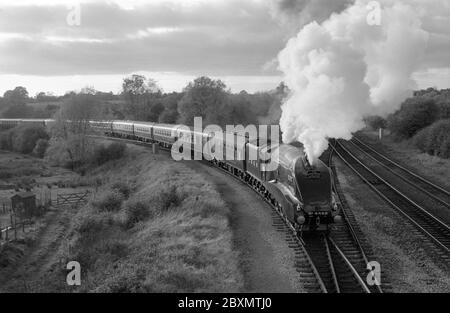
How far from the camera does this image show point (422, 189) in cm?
3044

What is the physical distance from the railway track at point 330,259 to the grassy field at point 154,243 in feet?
7.97

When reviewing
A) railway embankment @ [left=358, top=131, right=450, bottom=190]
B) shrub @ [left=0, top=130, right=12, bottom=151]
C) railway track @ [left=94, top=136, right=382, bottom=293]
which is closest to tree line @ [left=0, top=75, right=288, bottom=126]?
shrub @ [left=0, top=130, right=12, bottom=151]

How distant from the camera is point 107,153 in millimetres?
56375

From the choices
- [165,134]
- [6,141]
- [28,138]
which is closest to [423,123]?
[165,134]

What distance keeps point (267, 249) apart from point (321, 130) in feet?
17.7

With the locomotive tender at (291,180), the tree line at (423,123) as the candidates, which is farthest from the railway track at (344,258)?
the tree line at (423,123)

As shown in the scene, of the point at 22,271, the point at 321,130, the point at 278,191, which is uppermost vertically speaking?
the point at 321,130

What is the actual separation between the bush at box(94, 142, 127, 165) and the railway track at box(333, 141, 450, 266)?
29103mm

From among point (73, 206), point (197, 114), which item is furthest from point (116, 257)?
point (197, 114)

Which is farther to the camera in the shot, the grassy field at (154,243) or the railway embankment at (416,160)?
the railway embankment at (416,160)

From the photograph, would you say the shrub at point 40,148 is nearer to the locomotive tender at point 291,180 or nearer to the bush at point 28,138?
the bush at point 28,138

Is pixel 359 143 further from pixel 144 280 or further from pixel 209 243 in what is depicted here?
pixel 144 280

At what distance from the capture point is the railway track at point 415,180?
90.8 ft

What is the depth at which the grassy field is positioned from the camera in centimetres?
1542
